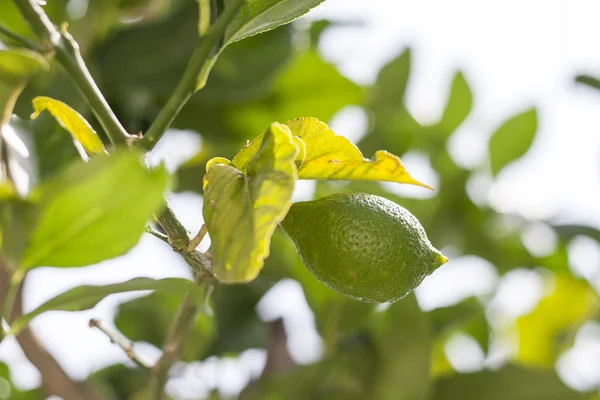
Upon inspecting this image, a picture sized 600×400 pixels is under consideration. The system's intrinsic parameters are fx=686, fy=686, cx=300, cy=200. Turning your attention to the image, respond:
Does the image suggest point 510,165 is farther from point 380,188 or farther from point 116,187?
point 116,187

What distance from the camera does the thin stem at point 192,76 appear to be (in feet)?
1.49

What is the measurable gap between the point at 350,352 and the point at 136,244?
2.65ft

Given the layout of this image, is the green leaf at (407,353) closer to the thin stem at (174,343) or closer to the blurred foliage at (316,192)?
the blurred foliage at (316,192)

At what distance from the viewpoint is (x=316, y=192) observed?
1.04m

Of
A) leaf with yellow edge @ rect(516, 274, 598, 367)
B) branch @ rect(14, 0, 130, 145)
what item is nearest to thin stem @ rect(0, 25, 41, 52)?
branch @ rect(14, 0, 130, 145)

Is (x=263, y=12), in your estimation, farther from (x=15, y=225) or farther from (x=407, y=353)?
(x=407, y=353)

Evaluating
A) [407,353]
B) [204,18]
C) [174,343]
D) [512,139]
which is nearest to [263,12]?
[204,18]

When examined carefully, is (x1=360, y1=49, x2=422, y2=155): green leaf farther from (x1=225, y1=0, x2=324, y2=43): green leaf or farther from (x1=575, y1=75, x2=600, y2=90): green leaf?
(x1=225, y1=0, x2=324, y2=43): green leaf

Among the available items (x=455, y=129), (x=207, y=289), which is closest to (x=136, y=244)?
(x=207, y=289)

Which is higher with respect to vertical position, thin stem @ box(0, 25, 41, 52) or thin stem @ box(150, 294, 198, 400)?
thin stem @ box(0, 25, 41, 52)

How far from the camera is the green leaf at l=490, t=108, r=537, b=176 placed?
1.29m

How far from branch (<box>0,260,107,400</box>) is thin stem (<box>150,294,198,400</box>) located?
0.30 m

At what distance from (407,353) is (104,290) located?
2.18ft

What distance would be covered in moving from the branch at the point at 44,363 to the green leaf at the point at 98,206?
20.7 inches
